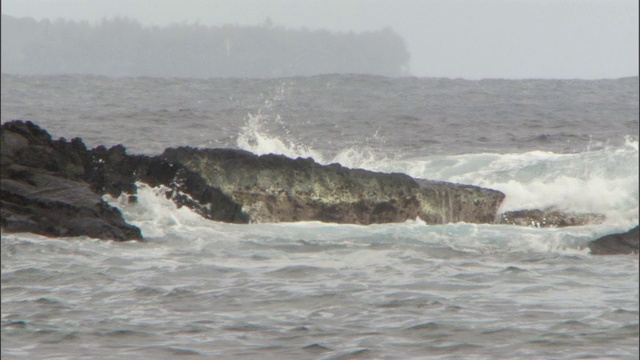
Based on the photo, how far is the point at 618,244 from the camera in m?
11.1

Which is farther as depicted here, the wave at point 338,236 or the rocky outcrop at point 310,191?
the rocky outcrop at point 310,191

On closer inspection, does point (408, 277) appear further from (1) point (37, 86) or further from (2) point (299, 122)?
(1) point (37, 86)

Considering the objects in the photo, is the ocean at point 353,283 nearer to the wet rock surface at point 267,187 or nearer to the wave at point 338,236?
the wave at point 338,236

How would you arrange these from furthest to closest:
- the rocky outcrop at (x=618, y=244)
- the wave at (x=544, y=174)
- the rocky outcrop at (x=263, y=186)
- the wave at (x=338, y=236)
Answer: the wave at (x=544, y=174), the rocky outcrop at (x=263, y=186), the wave at (x=338, y=236), the rocky outcrop at (x=618, y=244)

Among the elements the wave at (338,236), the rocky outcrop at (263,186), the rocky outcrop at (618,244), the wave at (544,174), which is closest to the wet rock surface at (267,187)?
the rocky outcrop at (263,186)

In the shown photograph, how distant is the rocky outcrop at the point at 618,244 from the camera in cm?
1096

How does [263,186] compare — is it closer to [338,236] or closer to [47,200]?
[338,236]

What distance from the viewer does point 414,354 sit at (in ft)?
22.7

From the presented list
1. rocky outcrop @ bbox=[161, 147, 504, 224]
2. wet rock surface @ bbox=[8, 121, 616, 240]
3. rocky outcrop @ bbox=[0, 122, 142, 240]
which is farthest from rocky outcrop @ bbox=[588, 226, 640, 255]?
rocky outcrop @ bbox=[0, 122, 142, 240]

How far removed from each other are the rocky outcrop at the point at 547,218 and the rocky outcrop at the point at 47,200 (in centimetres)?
429

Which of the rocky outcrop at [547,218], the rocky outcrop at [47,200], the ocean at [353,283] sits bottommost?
the ocean at [353,283]

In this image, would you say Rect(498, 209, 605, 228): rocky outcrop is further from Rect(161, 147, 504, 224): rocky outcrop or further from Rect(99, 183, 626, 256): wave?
Rect(161, 147, 504, 224): rocky outcrop

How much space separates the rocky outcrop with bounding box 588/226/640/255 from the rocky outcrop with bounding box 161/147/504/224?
2.10 m

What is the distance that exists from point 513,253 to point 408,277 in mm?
1860
